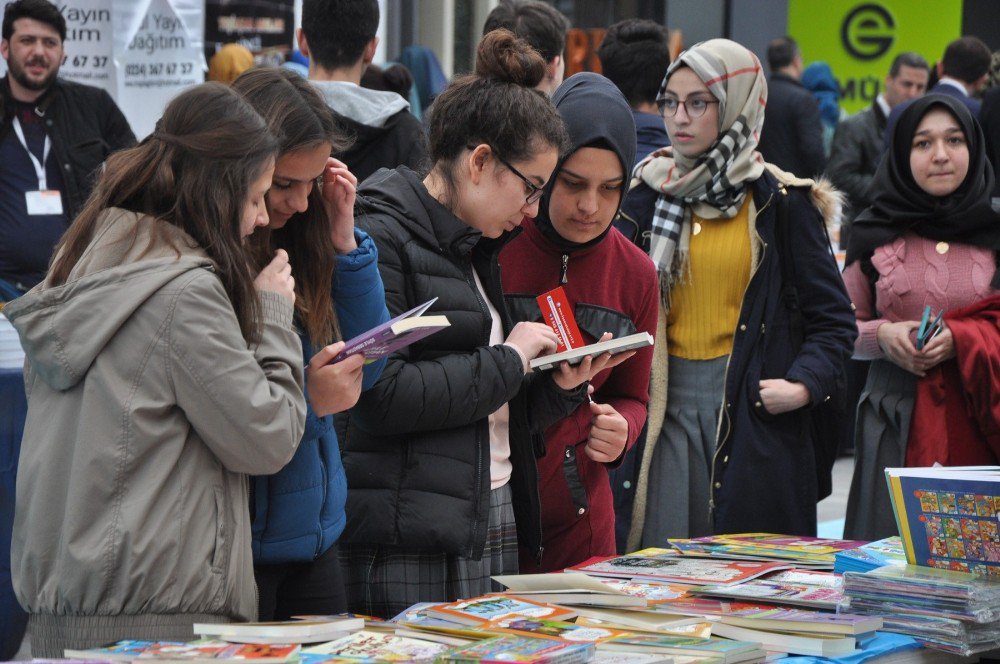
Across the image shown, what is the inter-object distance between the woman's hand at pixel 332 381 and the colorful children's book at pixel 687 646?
61cm

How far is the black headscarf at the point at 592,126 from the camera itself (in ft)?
9.75

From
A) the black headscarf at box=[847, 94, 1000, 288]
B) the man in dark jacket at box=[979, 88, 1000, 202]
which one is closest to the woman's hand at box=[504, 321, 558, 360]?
the black headscarf at box=[847, 94, 1000, 288]

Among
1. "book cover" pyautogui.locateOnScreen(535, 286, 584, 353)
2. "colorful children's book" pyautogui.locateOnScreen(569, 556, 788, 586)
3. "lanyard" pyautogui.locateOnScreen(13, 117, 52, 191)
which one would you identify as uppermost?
"lanyard" pyautogui.locateOnScreen(13, 117, 52, 191)

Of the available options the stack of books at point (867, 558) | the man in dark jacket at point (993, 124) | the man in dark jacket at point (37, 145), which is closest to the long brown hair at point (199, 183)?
the stack of books at point (867, 558)

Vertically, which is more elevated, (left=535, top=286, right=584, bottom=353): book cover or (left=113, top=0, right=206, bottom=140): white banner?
(left=113, top=0, right=206, bottom=140): white banner

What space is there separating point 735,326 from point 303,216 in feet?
5.67

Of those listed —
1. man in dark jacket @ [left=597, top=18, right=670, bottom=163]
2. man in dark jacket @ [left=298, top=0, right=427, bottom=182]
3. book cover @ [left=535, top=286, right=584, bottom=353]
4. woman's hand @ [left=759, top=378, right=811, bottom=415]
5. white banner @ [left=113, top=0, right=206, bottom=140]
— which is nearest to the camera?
book cover @ [left=535, top=286, right=584, bottom=353]

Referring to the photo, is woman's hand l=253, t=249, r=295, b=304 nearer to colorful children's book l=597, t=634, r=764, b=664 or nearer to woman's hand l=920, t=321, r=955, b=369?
colorful children's book l=597, t=634, r=764, b=664

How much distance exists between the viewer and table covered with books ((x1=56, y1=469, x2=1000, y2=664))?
6.93 ft

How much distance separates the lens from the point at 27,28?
18.4 ft

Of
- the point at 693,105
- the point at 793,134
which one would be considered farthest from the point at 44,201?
the point at 793,134

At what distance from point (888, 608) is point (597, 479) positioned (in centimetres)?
80

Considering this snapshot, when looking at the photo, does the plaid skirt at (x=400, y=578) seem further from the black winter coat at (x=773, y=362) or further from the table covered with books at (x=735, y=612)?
the black winter coat at (x=773, y=362)

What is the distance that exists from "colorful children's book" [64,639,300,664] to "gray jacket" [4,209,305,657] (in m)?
0.08
